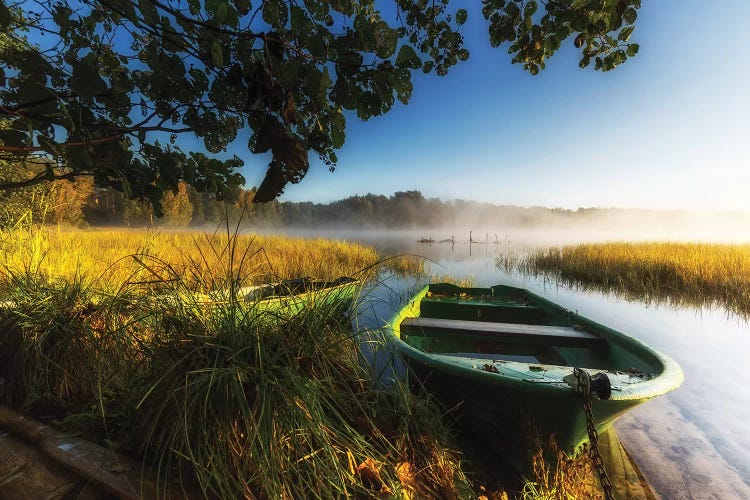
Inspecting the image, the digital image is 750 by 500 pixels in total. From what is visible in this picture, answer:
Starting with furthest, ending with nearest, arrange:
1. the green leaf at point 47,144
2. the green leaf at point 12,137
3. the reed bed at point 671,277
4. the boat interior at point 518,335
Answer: the reed bed at point 671,277, the boat interior at point 518,335, the green leaf at point 12,137, the green leaf at point 47,144

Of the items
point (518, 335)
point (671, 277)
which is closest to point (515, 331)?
point (518, 335)

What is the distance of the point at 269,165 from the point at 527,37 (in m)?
1.74

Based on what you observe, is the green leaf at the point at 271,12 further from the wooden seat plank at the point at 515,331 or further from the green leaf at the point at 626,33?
A: the wooden seat plank at the point at 515,331

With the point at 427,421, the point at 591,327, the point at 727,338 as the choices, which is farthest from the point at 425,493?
the point at 727,338

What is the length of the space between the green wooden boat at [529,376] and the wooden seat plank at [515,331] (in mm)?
11

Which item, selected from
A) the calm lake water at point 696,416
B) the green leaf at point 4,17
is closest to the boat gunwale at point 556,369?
the calm lake water at point 696,416

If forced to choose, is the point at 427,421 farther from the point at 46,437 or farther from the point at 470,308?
the point at 470,308

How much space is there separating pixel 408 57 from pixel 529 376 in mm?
2258

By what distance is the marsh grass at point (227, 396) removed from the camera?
64.2 inches

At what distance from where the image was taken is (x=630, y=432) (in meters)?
4.02

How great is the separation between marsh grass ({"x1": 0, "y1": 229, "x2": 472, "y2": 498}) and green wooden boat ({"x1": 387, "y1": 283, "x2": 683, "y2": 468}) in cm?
34

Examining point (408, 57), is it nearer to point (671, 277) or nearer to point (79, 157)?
point (79, 157)

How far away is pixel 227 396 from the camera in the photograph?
163cm

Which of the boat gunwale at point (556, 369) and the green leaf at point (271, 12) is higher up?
the green leaf at point (271, 12)
